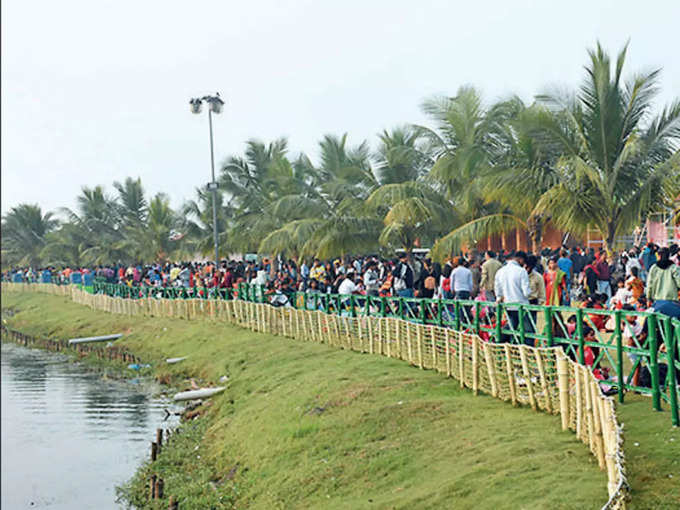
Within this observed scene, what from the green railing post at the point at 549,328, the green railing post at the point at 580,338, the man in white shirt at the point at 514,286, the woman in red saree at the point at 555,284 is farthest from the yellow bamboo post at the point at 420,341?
the green railing post at the point at 580,338

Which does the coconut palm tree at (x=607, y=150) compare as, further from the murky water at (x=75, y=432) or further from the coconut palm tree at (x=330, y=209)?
the murky water at (x=75, y=432)

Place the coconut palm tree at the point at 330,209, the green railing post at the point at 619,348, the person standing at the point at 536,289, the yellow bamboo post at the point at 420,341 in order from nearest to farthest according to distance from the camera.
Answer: the green railing post at the point at 619,348, the person standing at the point at 536,289, the yellow bamboo post at the point at 420,341, the coconut palm tree at the point at 330,209

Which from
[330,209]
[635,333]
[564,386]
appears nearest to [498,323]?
[635,333]

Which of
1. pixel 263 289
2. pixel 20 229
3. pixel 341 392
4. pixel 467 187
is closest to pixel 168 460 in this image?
pixel 341 392

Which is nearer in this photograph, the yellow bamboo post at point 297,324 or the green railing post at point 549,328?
the green railing post at point 549,328

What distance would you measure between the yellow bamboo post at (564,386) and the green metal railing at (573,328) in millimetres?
779

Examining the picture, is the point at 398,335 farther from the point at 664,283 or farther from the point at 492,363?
the point at 664,283

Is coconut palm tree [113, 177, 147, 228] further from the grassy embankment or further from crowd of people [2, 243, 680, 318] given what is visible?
the grassy embankment

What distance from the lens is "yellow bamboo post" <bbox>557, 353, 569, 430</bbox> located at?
7.83 meters

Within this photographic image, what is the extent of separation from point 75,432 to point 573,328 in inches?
371

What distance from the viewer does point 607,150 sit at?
15984 millimetres

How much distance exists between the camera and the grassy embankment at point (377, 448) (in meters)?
6.66

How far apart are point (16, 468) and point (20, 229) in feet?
171

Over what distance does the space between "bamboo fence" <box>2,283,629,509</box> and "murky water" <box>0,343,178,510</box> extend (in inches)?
141
